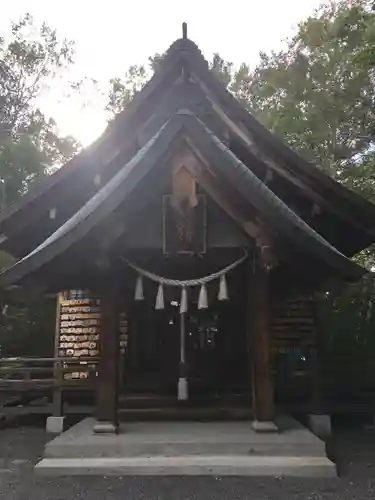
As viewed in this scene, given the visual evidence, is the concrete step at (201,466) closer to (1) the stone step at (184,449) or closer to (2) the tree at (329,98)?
(1) the stone step at (184,449)

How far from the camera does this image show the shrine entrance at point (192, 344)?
26.7ft

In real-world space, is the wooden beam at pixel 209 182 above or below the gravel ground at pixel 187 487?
above

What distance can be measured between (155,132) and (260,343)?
3853 mm

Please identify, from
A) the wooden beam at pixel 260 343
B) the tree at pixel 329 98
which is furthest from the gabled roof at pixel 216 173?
the tree at pixel 329 98

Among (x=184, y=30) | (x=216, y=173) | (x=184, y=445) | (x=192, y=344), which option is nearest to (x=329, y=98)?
(x=184, y=30)

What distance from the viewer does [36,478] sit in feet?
17.2

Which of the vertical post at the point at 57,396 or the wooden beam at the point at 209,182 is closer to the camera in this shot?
the wooden beam at the point at 209,182

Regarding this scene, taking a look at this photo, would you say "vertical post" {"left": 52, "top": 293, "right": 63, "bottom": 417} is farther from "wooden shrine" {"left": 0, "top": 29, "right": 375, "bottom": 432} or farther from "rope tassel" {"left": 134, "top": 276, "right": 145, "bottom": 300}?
"rope tassel" {"left": 134, "top": 276, "right": 145, "bottom": 300}

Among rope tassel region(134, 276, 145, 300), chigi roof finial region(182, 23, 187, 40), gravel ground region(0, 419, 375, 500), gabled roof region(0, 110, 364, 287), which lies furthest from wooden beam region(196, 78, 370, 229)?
gravel ground region(0, 419, 375, 500)

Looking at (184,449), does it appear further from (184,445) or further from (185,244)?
(185,244)

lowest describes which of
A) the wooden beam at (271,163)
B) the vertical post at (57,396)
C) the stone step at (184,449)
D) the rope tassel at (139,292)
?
the stone step at (184,449)

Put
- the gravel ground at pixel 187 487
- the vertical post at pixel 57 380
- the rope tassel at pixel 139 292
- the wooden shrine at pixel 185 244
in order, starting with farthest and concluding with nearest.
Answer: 1. the vertical post at pixel 57 380
2. the rope tassel at pixel 139 292
3. the wooden shrine at pixel 185 244
4. the gravel ground at pixel 187 487

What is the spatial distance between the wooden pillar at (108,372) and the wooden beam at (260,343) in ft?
5.00

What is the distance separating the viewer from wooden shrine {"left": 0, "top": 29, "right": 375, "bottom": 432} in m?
5.76
